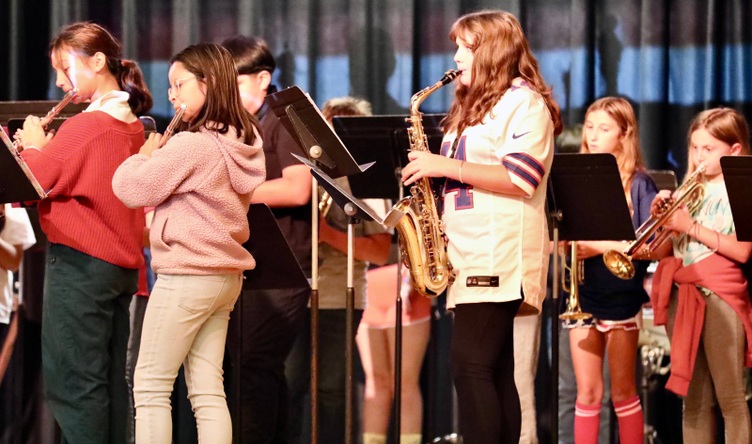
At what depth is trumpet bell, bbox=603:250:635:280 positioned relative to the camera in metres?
3.92

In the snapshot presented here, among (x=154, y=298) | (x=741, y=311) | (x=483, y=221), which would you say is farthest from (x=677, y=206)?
(x=154, y=298)

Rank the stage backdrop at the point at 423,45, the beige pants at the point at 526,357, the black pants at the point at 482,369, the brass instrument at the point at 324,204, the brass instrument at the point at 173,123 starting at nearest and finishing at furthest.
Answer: the black pants at the point at 482,369 < the brass instrument at the point at 173,123 < the beige pants at the point at 526,357 < the brass instrument at the point at 324,204 < the stage backdrop at the point at 423,45

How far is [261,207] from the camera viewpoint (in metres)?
3.48

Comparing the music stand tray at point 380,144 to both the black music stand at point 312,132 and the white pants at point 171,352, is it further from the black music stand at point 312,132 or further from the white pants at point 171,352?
the white pants at point 171,352

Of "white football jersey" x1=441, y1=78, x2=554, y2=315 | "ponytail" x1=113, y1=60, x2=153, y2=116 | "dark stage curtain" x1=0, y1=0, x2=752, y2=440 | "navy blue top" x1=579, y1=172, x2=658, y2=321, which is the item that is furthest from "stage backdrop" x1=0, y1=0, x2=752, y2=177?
"white football jersey" x1=441, y1=78, x2=554, y2=315

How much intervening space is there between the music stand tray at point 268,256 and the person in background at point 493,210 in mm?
528

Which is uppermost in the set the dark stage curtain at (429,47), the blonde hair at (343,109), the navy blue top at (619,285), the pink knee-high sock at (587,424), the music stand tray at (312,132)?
the dark stage curtain at (429,47)

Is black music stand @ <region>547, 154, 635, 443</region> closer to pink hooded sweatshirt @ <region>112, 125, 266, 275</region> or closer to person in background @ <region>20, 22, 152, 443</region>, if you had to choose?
pink hooded sweatshirt @ <region>112, 125, 266, 275</region>

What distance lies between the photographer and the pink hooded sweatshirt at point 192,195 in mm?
3092

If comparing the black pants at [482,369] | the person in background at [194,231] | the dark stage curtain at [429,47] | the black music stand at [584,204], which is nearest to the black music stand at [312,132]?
the person in background at [194,231]

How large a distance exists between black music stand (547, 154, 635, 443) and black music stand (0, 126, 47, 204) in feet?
5.75

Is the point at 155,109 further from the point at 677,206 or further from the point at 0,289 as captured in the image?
the point at 677,206

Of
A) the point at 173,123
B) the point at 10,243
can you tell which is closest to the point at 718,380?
the point at 173,123

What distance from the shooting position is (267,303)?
3.95m
